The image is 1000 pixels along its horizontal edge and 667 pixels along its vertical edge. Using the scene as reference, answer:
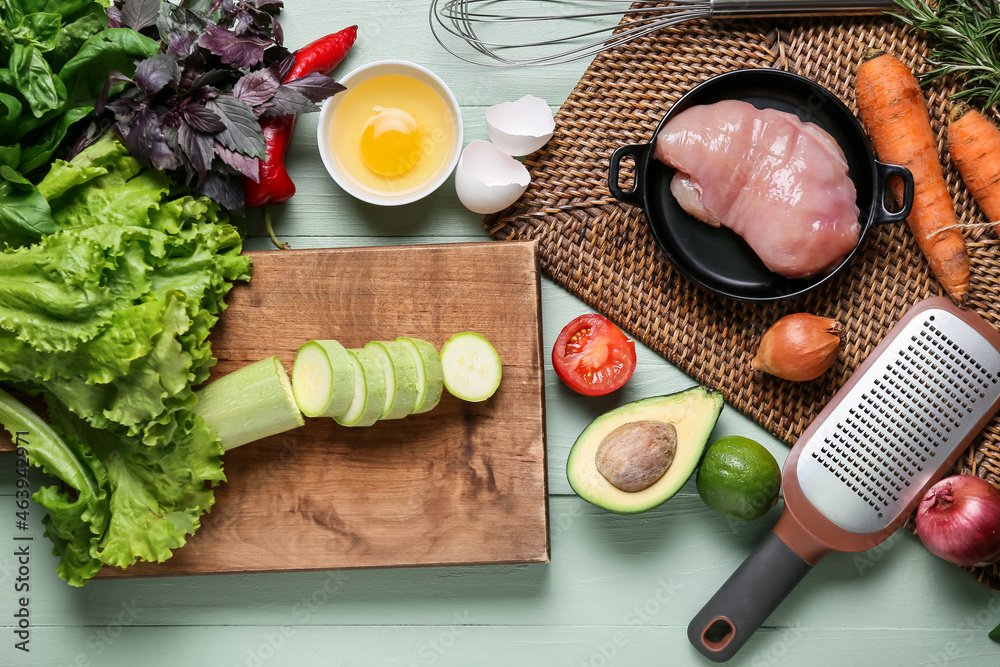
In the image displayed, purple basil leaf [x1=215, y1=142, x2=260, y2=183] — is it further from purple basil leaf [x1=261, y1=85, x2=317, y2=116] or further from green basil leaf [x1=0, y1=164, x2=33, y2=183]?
green basil leaf [x1=0, y1=164, x2=33, y2=183]

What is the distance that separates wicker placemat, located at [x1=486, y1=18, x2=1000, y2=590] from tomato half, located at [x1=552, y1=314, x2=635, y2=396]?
0.26ft

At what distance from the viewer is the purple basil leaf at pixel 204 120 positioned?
1.28 meters

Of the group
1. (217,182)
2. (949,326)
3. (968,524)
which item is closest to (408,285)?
(217,182)

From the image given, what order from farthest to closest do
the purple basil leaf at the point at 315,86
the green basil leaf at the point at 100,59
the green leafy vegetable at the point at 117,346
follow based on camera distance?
1. the purple basil leaf at the point at 315,86
2. the green basil leaf at the point at 100,59
3. the green leafy vegetable at the point at 117,346

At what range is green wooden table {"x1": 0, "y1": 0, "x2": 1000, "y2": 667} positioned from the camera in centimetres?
152

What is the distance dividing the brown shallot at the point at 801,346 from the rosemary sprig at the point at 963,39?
0.57 metres

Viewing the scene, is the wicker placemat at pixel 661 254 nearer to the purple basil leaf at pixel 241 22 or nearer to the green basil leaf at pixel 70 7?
the purple basil leaf at pixel 241 22

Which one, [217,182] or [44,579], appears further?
[44,579]

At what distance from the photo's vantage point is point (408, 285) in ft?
4.69

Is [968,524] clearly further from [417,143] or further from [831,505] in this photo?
[417,143]

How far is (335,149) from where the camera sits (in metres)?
1.46

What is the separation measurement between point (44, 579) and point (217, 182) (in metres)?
0.99

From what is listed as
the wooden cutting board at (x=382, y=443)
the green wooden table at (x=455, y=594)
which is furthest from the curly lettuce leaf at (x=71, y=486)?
the green wooden table at (x=455, y=594)

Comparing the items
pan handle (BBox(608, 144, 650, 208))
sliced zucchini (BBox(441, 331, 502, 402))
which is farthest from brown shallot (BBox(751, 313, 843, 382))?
sliced zucchini (BBox(441, 331, 502, 402))
